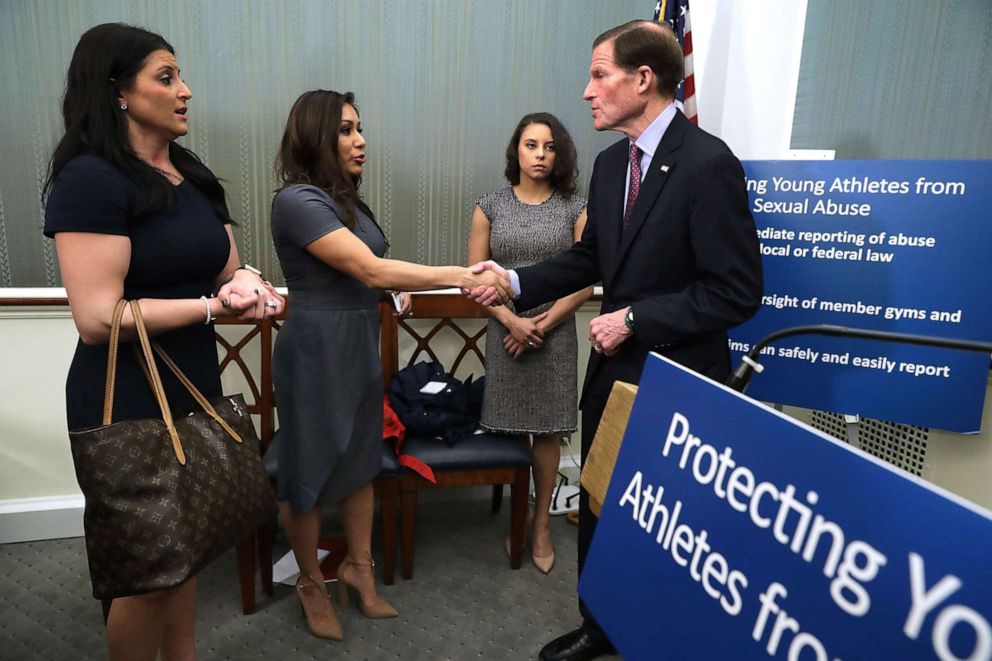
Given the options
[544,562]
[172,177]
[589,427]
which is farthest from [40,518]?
[589,427]

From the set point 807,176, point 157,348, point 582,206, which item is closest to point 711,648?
point 157,348

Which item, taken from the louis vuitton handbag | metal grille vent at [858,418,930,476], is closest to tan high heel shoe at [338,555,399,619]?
the louis vuitton handbag

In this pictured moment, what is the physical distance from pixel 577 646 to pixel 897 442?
1.09 metres

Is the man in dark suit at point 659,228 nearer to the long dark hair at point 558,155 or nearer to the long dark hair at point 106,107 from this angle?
the long dark hair at point 558,155

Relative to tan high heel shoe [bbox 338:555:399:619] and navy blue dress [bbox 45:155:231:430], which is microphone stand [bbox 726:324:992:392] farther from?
tan high heel shoe [bbox 338:555:399:619]

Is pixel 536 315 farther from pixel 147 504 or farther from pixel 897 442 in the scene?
pixel 147 504

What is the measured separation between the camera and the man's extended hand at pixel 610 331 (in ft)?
4.85

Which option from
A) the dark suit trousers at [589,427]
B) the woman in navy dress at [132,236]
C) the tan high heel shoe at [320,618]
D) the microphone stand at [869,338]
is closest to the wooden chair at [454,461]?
the tan high heel shoe at [320,618]

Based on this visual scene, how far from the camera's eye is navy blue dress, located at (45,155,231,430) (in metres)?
1.12

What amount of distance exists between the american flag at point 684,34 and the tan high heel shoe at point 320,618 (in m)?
2.06

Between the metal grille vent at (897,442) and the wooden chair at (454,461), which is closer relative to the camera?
the metal grille vent at (897,442)

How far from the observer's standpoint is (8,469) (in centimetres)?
236

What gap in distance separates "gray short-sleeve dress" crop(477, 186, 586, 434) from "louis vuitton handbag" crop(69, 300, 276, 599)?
44.0 inches

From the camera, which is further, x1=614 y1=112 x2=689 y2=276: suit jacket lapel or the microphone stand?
x1=614 y1=112 x2=689 y2=276: suit jacket lapel
